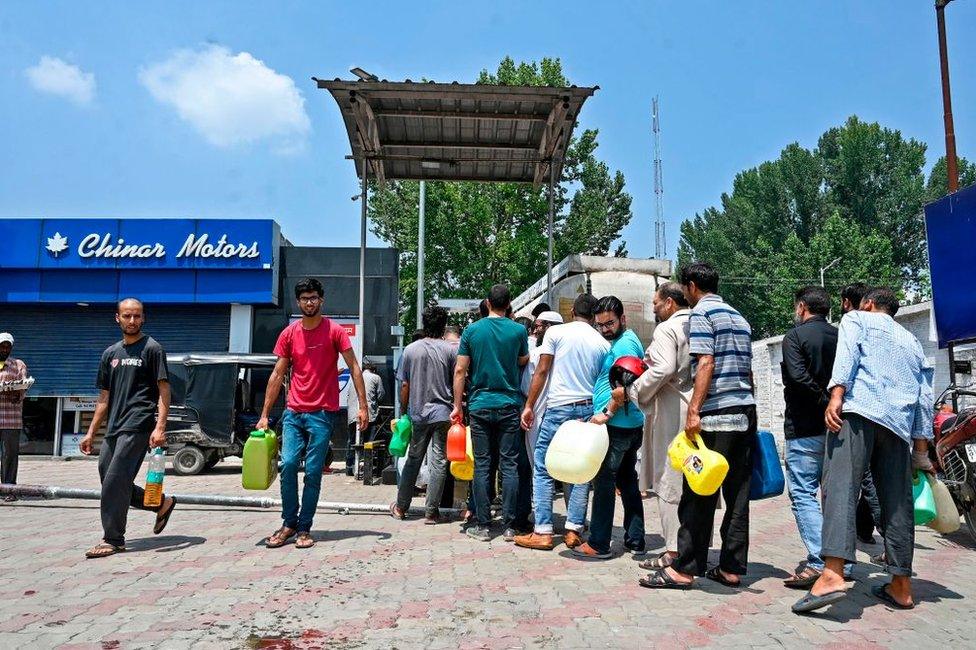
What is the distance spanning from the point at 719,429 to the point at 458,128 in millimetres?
6257

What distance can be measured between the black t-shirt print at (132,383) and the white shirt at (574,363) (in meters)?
2.97

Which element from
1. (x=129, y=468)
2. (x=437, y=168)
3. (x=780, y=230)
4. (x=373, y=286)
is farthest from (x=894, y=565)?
(x=780, y=230)

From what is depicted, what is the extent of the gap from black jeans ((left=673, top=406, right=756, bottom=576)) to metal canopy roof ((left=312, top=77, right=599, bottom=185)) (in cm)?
494

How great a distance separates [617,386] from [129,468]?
360 cm

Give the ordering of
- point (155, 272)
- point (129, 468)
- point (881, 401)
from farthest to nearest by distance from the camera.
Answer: point (155, 272) → point (129, 468) → point (881, 401)

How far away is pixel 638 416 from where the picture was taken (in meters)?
5.27

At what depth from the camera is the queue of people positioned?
4.09m

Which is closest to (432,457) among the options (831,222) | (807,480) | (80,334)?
(807,480)

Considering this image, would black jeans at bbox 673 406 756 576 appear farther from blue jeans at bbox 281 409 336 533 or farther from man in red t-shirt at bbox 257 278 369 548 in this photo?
blue jeans at bbox 281 409 336 533

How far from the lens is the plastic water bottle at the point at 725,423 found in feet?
14.3

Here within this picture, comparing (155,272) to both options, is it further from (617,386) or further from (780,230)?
(780,230)

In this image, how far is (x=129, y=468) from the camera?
546cm

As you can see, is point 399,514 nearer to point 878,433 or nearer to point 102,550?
point 102,550

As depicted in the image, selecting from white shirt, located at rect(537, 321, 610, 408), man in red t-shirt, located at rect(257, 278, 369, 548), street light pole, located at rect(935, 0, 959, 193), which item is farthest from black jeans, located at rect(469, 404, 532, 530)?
street light pole, located at rect(935, 0, 959, 193)
